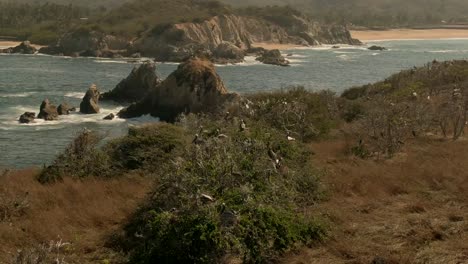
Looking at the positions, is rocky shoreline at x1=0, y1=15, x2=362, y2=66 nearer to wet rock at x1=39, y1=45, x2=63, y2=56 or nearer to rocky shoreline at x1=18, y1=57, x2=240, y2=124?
wet rock at x1=39, y1=45, x2=63, y2=56

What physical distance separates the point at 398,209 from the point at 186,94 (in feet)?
125

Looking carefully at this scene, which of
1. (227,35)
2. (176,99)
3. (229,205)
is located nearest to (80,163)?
(229,205)

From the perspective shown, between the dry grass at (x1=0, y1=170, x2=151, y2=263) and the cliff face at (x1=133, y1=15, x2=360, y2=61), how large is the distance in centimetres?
9037

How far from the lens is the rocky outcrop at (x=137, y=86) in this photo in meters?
60.7

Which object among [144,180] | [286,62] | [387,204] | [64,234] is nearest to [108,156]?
[144,180]

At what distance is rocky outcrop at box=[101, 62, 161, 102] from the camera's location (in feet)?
199

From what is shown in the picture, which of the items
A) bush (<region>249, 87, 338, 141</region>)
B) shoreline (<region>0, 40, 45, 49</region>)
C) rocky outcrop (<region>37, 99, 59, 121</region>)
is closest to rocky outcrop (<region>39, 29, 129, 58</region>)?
shoreline (<region>0, 40, 45, 49</region>)

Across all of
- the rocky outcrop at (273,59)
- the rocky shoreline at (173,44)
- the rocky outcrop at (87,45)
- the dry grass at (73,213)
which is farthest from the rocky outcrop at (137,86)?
the rocky outcrop at (87,45)

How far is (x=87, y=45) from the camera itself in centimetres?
12038

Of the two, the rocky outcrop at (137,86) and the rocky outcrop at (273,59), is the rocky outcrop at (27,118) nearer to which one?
the rocky outcrop at (137,86)

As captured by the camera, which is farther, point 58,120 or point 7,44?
point 7,44

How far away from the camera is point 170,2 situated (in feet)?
525

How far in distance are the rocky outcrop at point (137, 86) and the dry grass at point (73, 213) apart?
41101 millimetres

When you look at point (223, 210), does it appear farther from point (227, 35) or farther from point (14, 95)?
point (227, 35)
